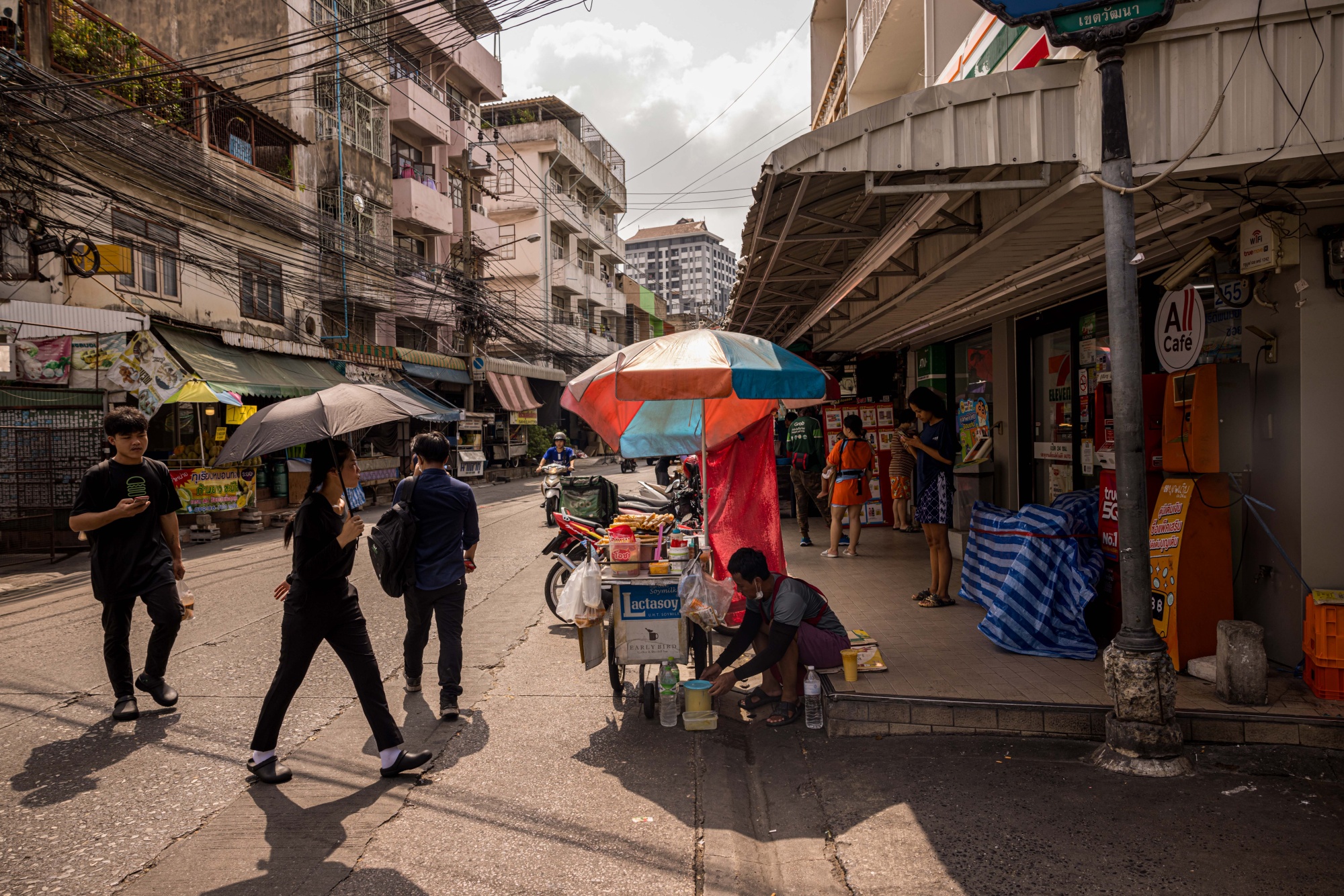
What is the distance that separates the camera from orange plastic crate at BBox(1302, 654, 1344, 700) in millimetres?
4598

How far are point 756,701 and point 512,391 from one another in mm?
28127

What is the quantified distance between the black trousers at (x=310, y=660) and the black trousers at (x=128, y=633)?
1.55 m

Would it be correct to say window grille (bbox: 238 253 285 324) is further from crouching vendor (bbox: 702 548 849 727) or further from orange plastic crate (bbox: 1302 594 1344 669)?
orange plastic crate (bbox: 1302 594 1344 669)

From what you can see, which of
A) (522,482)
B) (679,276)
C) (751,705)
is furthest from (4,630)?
(679,276)

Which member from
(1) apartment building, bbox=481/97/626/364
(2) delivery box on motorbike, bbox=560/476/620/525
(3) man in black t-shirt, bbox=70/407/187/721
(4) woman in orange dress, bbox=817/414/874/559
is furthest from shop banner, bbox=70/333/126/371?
(1) apartment building, bbox=481/97/626/364

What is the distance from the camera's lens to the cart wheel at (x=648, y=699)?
17.0 feet

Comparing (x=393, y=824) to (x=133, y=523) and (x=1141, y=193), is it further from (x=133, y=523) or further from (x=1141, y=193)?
(x=1141, y=193)

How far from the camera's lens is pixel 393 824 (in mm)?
3812

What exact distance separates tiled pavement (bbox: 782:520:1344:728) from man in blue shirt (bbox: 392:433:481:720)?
7.97ft

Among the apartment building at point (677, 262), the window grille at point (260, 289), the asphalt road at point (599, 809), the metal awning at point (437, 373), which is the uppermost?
the apartment building at point (677, 262)

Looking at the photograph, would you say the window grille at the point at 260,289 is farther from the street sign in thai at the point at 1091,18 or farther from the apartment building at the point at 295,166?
the street sign in thai at the point at 1091,18

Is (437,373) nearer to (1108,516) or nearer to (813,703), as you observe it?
(1108,516)

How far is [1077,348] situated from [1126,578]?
414cm

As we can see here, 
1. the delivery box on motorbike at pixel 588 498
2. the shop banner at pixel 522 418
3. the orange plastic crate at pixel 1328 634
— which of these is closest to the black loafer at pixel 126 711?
the delivery box on motorbike at pixel 588 498
